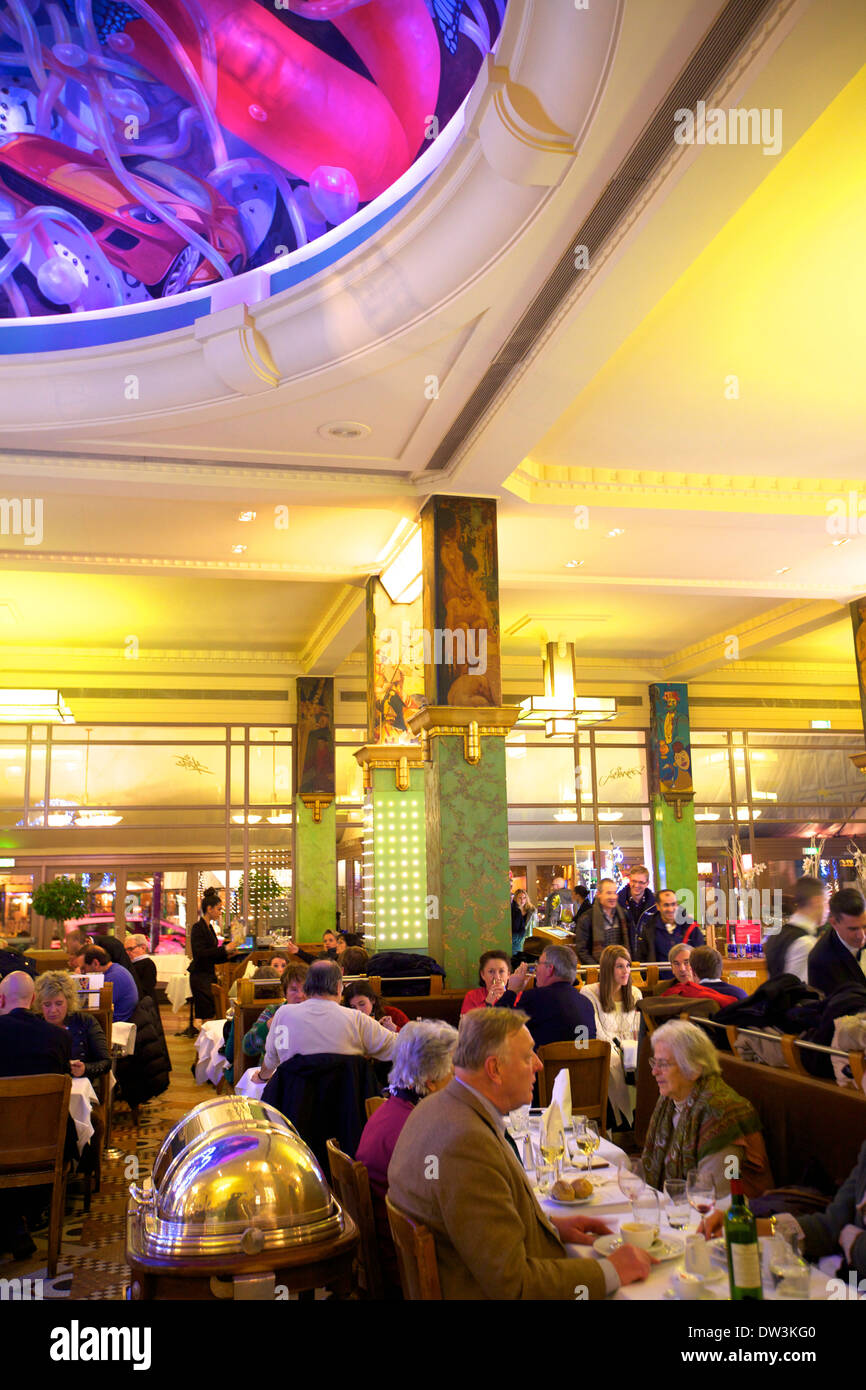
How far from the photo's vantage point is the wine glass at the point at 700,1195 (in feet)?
9.66

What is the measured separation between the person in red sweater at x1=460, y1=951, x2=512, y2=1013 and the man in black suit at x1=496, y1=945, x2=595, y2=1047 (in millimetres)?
999

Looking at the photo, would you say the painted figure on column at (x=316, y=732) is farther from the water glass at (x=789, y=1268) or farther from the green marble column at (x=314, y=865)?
the water glass at (x=789, y=1268)

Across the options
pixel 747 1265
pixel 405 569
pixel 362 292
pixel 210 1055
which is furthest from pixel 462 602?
pixel 747 1265

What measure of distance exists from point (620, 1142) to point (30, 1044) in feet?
10.6

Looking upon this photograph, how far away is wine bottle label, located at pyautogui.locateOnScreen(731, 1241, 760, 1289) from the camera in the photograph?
2.34 metres

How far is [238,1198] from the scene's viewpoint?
214 cm

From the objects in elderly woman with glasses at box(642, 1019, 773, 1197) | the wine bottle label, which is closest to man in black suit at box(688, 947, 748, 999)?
elderly woman with glasses at box(642, 1019, 773, 1197)

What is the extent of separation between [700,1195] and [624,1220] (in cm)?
27

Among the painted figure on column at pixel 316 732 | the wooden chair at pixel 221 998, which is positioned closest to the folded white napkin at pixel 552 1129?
the wooden chair at pixel 221 998

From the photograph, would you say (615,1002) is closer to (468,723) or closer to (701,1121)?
(468,723)
